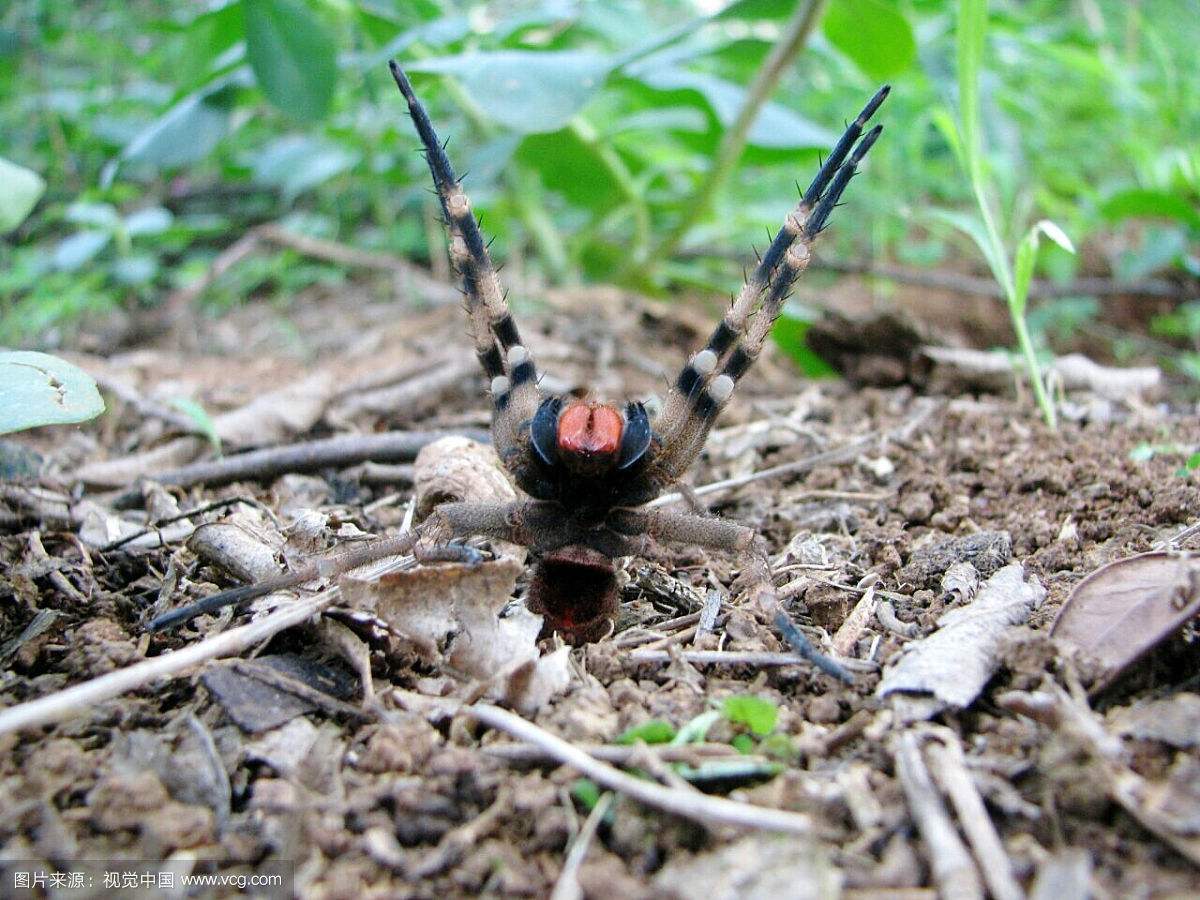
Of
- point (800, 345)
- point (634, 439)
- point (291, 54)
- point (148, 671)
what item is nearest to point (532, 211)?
point (291, 54)

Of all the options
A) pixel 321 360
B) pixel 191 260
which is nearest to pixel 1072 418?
pixel 321 360

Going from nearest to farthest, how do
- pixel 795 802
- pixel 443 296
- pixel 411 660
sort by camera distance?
pixel 795 802, pixel 411 660, pixel 443 296

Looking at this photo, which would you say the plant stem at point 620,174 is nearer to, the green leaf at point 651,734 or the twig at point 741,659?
the twig at point 741,659

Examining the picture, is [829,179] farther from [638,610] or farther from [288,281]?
[288,281]

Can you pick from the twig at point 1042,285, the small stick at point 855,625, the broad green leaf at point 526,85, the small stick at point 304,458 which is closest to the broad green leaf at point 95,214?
the small stick at point 304,458

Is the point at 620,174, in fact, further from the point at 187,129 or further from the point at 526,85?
the point at 187,129

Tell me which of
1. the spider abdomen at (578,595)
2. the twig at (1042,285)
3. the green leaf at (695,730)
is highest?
the green leaf at (695,730)
